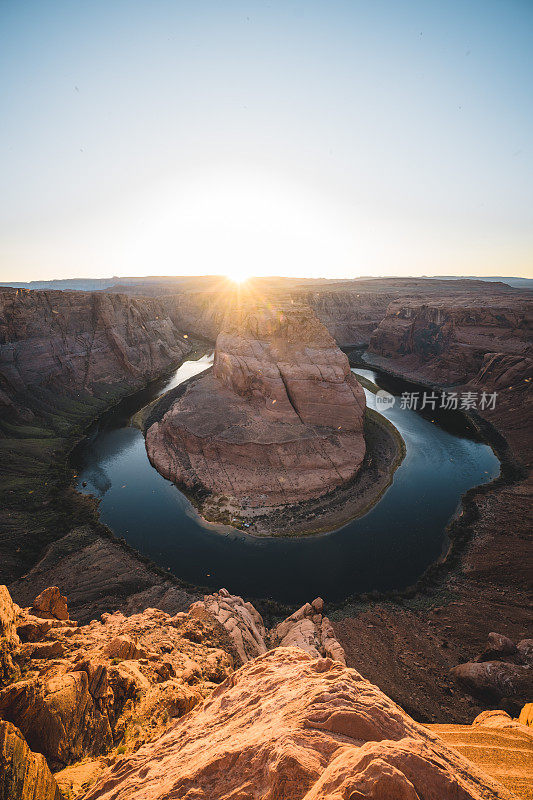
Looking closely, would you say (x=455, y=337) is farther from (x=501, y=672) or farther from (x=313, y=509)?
(x=501, y=672)

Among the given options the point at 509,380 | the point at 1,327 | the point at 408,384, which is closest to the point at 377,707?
the point at 509,380

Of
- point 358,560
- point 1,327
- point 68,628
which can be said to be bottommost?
point 358,560

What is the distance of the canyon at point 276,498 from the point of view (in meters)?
12.4

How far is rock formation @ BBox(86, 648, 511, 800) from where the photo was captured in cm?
441

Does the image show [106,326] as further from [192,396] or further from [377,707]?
[377,707]

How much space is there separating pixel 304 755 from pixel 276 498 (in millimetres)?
22576

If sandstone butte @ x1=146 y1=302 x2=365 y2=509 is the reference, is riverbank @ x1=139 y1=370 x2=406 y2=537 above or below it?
below

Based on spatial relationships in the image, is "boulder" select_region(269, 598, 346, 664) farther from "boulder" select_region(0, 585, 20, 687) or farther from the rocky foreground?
"boulder" select_region(0, 585, 20, 687)

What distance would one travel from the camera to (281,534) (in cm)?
2434

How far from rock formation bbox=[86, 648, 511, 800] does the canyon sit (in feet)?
0.24

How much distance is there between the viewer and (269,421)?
108 ft

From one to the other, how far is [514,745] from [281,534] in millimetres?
17532

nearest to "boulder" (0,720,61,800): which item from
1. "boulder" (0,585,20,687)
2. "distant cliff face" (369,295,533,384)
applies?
"boulder" (0,585,20,687)

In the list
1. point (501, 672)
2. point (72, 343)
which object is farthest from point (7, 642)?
point (72, 343)
